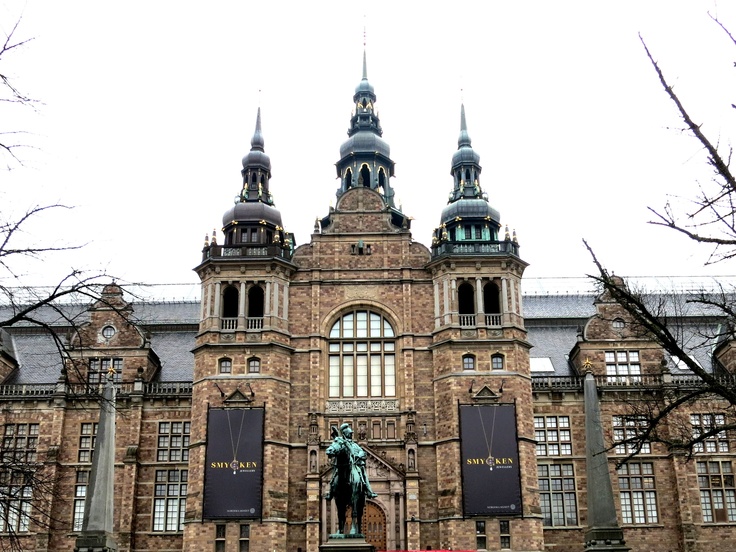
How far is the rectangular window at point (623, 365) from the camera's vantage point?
44.3 metres

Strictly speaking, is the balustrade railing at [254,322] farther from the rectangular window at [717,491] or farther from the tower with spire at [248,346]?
the rectangular window at [717,491]

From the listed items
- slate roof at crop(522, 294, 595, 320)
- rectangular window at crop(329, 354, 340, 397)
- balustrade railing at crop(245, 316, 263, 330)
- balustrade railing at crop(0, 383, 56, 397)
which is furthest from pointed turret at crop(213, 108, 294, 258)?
slate roof at crop(522, 294, 595, 320)

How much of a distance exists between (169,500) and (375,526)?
10.2 metres

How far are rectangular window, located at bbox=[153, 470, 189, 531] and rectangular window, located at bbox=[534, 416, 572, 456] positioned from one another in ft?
56.0

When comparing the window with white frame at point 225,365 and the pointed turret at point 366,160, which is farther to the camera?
the pointed turret at point 366,160

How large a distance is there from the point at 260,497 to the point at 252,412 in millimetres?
3794

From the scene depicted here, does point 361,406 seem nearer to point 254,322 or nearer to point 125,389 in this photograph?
point 254,322

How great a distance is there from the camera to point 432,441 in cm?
4006

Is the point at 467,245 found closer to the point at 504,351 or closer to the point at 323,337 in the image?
the point at 504,351

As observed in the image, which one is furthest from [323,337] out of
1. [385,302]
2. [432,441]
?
[432,441]

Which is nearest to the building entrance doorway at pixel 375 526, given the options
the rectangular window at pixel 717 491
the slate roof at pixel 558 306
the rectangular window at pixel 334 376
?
the rectangular window at pixel 334 376

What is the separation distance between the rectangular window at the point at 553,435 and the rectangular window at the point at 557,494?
0.69 m

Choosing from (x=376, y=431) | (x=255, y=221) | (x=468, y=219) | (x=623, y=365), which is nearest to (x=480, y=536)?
(x=376, y=431)

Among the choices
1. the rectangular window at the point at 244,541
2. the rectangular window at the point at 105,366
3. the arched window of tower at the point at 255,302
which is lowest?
the rectangular window at the point at 244,541
